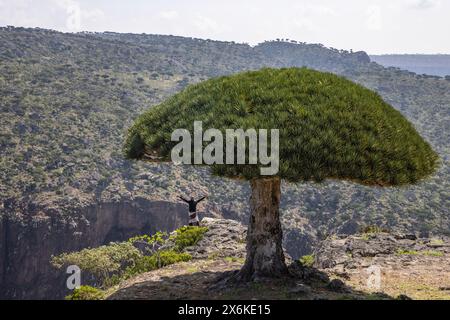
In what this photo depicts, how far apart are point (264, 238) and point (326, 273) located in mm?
3030

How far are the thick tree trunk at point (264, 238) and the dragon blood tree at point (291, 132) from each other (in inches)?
0.8

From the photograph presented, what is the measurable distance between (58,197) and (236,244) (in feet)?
137

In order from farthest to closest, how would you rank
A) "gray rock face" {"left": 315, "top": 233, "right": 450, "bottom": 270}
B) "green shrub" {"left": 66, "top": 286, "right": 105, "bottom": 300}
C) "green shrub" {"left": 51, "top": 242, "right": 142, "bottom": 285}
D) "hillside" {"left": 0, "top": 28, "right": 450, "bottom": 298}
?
"hillside" {"left": 0, "top": 28, "right": 450, "bottom": 298}
"green shrub" {"left": 51, "top": 242, "right": 142, "bottom": 285}
"gray rock face" {"left": 315, "top": 233, "right": 450, "bottom": 270}
"green shrub" {"left": 66, "top": 286, "right": 105, "bottom": 300}

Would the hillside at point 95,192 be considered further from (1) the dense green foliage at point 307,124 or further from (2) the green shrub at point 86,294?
(2) the green shrub at point 86,294

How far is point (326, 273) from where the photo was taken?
13086mm

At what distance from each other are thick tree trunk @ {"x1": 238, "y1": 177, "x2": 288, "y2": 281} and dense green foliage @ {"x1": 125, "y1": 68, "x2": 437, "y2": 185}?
1.85m

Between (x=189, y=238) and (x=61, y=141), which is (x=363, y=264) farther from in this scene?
(x=61, y=141)

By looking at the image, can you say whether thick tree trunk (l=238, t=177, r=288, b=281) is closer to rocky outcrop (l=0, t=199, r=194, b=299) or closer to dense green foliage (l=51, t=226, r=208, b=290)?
dense green foliage (l=51, t=226, r=208, b=290)

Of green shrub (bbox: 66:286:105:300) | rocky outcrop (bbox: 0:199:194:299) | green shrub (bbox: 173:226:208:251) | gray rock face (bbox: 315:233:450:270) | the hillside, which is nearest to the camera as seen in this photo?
green shrub (bbox: 66:286:105:300)

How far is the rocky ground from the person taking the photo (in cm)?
1059

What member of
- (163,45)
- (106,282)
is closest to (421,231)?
(106,282)

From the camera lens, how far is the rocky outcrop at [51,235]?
56.2 meters

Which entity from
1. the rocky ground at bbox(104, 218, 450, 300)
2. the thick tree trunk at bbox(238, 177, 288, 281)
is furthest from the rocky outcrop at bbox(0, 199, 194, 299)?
the thick tree trunk at bbox(238, 177, 288, 281)

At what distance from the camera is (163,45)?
14938 cm
